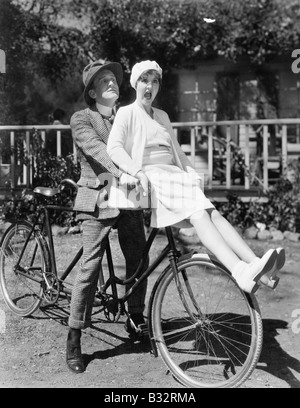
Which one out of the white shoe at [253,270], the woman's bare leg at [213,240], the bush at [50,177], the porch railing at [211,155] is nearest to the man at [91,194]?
the woman's bare leg at [213,240]

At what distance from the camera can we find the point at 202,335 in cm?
344

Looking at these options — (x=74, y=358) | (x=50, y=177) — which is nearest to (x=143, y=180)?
(x=74, y=358)

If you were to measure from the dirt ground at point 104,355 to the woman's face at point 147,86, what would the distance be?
4.76ft

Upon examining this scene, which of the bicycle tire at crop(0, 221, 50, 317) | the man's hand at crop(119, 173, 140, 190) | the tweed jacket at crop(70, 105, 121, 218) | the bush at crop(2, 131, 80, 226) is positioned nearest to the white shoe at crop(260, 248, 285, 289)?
the man's hand at crop(119, 173, 140, 190)

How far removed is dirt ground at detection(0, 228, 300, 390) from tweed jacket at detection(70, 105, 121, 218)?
0.85 metres

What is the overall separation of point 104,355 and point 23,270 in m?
0.92

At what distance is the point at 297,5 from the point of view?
31.9 feet

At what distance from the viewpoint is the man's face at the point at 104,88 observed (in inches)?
140

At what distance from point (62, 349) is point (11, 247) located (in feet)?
3.03

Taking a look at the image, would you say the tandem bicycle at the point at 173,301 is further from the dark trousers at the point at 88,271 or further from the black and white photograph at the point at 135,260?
the dark trousers at the point at 88,271

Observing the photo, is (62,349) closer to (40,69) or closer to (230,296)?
(230,296)

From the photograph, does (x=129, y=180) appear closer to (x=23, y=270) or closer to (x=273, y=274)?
(x=273, y=274)

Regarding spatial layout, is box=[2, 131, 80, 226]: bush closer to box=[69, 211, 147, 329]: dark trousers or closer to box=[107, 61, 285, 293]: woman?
box=[69, 211, 147, 329]: dark trousers

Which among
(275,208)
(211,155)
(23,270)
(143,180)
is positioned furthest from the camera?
(211,155)
